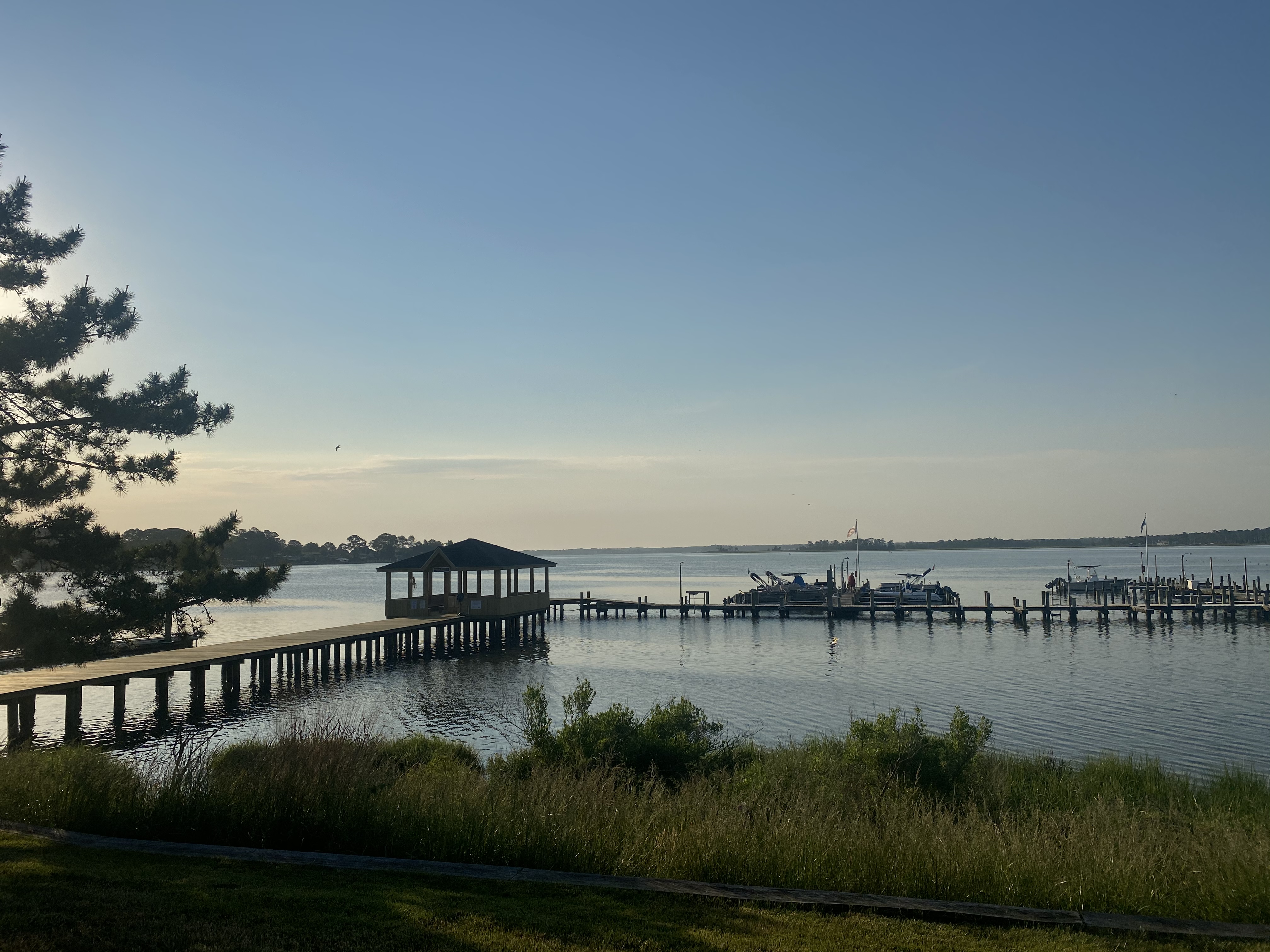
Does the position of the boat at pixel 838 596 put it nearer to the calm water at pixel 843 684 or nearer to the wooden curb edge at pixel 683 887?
the calm water at pixel 843 684

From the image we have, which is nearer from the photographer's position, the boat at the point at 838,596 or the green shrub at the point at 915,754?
the green shrub at the point at 915,754

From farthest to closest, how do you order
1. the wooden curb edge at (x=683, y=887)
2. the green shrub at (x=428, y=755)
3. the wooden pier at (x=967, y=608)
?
the wooden pier at (x=967, y=608)
the green shrub at (x=428, y=755)
the wooden curb edge at (x=683, y=887)

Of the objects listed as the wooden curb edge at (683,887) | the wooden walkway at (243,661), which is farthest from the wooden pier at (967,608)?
the wooden curb edge at (683,887)

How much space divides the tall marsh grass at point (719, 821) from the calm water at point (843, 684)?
3702 mm

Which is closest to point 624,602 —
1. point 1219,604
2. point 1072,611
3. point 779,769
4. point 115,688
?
point 1072,611

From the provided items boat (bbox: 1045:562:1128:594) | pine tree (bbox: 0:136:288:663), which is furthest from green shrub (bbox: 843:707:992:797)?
boat (bbox: 1045:562:1128:594)

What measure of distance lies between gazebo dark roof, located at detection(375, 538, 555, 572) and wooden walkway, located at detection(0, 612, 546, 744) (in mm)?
2527

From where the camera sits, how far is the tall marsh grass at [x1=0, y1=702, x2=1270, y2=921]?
724 cm

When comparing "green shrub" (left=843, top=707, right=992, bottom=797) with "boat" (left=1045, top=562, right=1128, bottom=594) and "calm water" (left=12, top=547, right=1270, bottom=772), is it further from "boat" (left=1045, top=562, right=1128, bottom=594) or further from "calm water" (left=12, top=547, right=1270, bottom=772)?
"boat" (left=1045, top=562, right=1128, bottom=594)

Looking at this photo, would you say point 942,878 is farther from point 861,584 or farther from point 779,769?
point 861,584

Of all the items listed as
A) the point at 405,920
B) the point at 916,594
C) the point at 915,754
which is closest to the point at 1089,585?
the point at 916,594

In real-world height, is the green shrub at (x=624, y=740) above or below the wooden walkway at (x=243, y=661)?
above

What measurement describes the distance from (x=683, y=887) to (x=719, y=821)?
163 centimetres

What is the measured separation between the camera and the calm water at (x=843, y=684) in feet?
73.4
